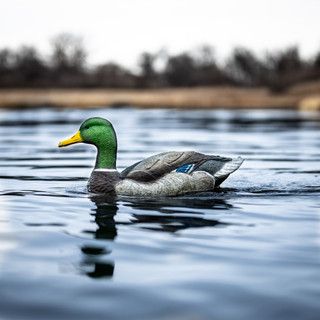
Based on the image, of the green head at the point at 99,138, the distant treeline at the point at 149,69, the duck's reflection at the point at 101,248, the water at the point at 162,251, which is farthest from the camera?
the distant treeline at the point at 149,69

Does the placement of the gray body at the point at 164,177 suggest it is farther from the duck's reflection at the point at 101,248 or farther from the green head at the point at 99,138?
the duck's reflection at the point at 101,248

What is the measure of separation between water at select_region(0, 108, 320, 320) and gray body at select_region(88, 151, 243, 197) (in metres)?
0.25

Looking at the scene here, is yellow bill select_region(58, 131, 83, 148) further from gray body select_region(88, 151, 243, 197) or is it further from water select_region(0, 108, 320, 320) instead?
water select_region(0, 108, 320, 320)

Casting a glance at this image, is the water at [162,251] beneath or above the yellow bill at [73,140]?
beneath

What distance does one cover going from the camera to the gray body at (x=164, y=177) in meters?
9.15

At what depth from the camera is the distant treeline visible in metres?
70.1

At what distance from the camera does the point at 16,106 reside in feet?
166

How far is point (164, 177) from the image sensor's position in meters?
9.18

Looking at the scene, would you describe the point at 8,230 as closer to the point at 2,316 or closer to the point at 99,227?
the point at 99,227

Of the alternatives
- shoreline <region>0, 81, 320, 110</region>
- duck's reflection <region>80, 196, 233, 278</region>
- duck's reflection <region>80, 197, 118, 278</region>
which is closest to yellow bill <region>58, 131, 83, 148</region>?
duck's reflection <region>80, 196, 233, 278</region>

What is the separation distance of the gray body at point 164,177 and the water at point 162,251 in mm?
245

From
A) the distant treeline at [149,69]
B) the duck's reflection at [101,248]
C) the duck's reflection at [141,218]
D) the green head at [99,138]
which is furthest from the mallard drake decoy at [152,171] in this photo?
the distant treeline at [149,69]

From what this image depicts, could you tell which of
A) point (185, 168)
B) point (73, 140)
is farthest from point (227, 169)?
point (73, 140)

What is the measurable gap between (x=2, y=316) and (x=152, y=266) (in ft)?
4.69
